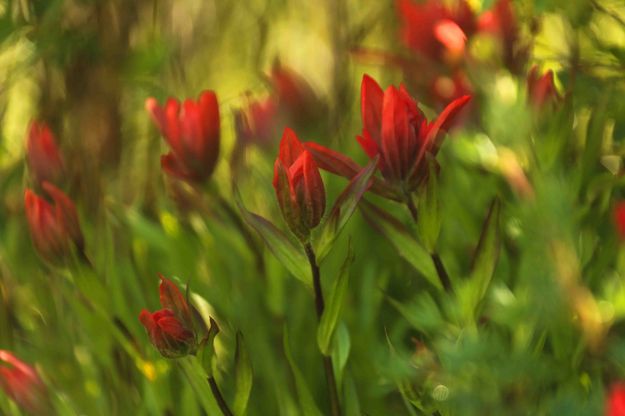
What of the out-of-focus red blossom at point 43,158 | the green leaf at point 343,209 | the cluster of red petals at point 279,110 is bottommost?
the cluster of red petals at point 279,110

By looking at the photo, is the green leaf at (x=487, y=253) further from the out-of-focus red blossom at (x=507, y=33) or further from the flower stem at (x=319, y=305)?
the out-of-focus red blossom at (x=507, y=33)

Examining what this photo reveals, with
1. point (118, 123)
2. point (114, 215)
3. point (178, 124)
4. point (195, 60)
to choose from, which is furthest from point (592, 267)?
point (195, 60)

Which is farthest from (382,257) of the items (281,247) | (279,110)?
(281,247)

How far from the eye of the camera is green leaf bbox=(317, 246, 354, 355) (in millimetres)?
625

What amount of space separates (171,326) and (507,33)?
0.38m

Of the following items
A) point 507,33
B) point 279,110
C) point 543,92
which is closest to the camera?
point 543,92

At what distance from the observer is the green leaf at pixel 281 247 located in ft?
1.99

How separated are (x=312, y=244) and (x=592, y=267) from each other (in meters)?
0.22

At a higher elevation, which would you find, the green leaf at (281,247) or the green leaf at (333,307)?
the green leaf at (281,247)

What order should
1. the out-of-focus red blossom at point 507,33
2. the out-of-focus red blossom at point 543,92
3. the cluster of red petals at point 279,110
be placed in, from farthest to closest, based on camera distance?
the cluster of red petals at point 279,110, the out-of-focus red blossom at point 507,33, the out-of-focus red blossom at point 543,92

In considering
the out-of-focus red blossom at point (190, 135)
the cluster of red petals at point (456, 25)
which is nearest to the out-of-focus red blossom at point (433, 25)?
the cluster of red petals at point (456, 25)

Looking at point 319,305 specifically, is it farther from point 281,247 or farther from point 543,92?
point 543,92

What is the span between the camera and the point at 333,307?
634 mm

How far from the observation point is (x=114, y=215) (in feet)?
3.04
